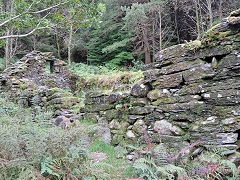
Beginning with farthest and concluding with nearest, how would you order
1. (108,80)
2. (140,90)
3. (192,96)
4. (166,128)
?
(108,80) → (140,90) → (166,128) → (192,96)

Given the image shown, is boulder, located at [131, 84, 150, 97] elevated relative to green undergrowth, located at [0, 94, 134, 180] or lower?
elevated

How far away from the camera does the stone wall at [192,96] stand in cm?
284

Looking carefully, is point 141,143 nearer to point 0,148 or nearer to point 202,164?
point 202,164

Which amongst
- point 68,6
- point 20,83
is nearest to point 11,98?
point 20,83

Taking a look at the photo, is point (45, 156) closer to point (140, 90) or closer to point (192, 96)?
point (140, 90)

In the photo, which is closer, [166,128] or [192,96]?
[192,96]

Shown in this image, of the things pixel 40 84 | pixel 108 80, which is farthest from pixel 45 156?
pixel 40 84

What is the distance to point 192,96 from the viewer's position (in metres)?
3.23

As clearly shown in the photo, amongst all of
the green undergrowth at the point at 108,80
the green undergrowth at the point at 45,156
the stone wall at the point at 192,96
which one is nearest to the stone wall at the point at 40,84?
the green undergrowth at the point at 108,80

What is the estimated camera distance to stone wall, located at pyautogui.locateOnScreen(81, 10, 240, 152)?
112 inches

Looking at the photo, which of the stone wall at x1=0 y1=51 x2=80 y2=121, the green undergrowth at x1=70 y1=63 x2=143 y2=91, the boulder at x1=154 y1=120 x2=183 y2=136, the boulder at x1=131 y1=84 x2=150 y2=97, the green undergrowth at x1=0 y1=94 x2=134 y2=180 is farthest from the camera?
the green undergrowth at x1=70 y1=63 x2=143 y2=91

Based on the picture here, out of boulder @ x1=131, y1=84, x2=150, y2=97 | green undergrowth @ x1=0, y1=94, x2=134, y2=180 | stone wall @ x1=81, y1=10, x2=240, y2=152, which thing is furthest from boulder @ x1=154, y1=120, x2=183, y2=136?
green undergrowth @ x1=0, y1=94, x2=134, y2=180

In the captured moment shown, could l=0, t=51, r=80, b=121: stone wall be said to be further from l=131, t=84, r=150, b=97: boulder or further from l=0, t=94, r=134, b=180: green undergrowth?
l=0, t=94, r=134, b=180: green undergrowth

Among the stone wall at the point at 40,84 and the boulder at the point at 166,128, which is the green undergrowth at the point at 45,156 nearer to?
the boulder at the point at 166,128
